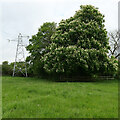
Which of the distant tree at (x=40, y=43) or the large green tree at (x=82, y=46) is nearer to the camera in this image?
the large green tree at (x=82, y=46)

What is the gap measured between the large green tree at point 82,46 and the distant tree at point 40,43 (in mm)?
7063

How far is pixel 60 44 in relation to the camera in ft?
70.4

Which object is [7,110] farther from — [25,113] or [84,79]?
[84,79]

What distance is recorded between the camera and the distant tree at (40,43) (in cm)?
2858

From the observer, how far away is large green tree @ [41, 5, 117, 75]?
754 inches

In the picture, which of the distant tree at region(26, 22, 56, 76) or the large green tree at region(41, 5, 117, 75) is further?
the distant tree at region(26, 22, 56, 76)

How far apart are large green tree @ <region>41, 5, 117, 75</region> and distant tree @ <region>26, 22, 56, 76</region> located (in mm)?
7063

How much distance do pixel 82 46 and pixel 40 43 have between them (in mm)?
12352

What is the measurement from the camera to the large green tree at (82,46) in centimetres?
1916

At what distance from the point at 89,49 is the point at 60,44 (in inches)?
200

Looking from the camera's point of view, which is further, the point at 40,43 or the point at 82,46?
the point at 40,43

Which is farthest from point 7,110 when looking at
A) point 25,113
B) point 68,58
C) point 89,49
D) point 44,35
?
point 44,35

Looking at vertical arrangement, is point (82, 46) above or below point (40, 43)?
below

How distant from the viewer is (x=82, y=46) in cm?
1988
